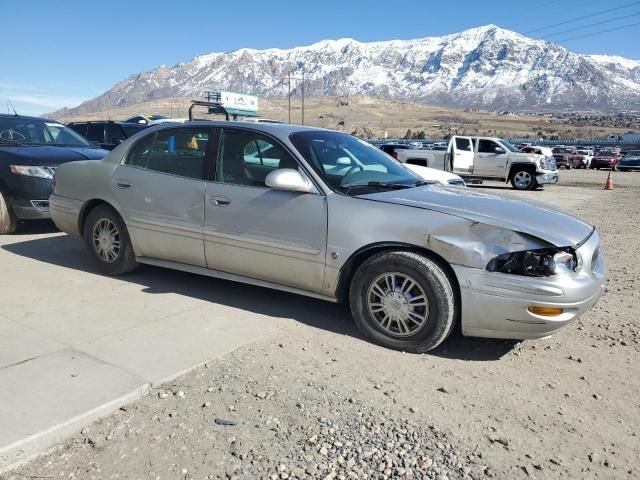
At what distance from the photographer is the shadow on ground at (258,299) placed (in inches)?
155

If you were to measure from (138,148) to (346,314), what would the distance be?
2517 mm

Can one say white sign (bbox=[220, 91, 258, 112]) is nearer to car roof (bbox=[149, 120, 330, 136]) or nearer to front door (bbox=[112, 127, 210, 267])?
front door (bbox=[112, 127, 210, 267])

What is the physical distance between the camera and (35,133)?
7.94m

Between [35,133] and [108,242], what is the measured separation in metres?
3.76

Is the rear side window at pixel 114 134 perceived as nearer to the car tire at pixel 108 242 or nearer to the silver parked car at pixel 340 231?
the silver parked car at pixel 340 231

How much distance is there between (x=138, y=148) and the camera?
516 cm

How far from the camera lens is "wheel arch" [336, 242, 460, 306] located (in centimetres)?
362

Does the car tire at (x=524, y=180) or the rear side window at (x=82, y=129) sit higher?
the rear side window at (x=82, y=129)

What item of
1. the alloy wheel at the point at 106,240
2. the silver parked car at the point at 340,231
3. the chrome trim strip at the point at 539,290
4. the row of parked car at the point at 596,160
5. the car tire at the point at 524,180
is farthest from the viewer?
the row of parked car at the point at 596,160

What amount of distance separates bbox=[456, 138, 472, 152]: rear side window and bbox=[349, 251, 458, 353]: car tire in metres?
17.8

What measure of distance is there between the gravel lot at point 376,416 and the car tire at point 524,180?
16511 millimetres

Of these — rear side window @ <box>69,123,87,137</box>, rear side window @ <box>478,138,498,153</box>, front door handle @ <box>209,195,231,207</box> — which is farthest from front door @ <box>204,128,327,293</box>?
rear side window @ <box>478,138,498,153</box>

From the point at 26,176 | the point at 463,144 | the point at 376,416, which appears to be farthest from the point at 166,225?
the point at 463,144

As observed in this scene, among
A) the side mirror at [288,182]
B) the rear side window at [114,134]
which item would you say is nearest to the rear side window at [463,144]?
the rear side window at [114,134]
